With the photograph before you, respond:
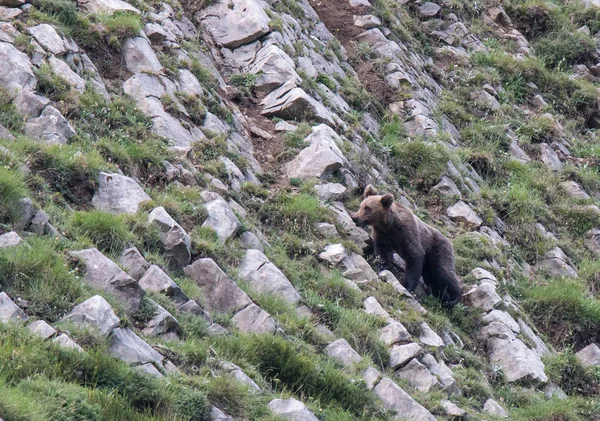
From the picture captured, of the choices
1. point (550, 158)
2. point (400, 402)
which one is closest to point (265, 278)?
point (400, 402)

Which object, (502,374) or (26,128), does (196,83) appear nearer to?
(26,128)

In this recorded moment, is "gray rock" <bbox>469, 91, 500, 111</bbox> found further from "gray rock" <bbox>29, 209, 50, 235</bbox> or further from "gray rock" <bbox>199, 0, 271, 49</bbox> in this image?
"gray rock" <bbox>29, 209, 50, 235</bbox>

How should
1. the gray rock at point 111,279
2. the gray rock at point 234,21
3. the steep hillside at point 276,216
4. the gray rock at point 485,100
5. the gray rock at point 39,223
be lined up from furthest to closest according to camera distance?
the gray rock at point 485,100 < the gray rock at point 234,21 < the gray rock at point 39,223 < the gray rock at point 111,279 < the steep hillside at point 276,216

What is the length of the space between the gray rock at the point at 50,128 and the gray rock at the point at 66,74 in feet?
2.74

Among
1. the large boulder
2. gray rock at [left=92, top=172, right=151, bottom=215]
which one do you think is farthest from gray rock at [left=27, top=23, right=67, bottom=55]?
the large boulder

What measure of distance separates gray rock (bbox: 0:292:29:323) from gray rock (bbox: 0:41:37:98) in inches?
162

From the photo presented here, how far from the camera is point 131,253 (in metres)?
9.09

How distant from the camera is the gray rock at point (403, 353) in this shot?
1002cm

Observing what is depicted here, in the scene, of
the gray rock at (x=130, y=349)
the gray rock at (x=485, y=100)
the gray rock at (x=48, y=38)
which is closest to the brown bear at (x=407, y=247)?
the gray rock at (x=48, y=38)

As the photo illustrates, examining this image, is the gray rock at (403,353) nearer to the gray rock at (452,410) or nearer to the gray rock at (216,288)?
the gray rock at (452,410)

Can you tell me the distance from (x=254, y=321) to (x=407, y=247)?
153 inches

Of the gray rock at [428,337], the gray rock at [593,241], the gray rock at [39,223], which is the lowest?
the gray rock at [593,241]

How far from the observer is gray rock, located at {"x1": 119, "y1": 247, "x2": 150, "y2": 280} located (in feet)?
29.5

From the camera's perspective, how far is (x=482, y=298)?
12711 mm
